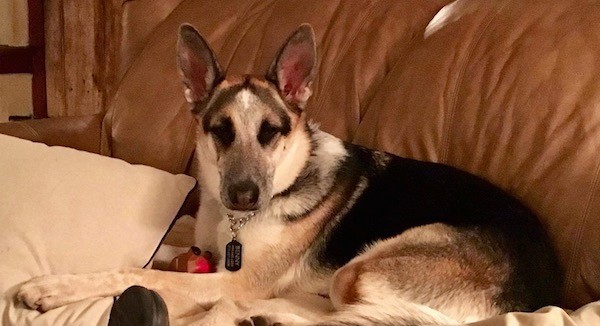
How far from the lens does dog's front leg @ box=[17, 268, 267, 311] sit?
1490mm

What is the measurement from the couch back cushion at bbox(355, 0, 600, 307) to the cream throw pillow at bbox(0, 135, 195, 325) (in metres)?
0.74

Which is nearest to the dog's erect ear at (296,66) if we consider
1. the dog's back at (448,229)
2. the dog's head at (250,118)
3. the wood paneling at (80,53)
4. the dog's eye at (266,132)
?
the dog's head at (250,118)

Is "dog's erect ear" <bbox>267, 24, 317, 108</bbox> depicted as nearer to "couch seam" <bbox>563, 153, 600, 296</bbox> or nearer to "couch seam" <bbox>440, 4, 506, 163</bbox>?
"couch seam" <bbox>440, 4, 506, 163</bbox>

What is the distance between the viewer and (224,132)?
1.68 m

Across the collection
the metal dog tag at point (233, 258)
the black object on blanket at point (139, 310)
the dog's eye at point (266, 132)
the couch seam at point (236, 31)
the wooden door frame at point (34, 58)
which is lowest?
the wooden door frame at point (34, 58)

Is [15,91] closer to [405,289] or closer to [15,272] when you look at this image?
[15,272]

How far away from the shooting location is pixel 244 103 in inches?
65.4

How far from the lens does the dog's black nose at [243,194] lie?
5.28 feet

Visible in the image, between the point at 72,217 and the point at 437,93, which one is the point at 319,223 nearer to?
the point at 437,93

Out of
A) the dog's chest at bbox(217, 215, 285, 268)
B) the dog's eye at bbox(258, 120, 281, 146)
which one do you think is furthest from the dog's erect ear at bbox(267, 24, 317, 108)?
the dog's chest at bbox(217, 215, 285, 268)

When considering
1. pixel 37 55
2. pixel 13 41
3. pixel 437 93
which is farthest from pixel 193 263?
pixel 13 41

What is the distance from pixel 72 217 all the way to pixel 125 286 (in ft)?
0.95

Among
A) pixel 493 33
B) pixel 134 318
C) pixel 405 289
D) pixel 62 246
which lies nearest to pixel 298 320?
pixel 405 289

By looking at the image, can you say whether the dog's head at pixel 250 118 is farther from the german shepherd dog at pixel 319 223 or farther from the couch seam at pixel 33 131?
the couch seam at pixel 33 131
